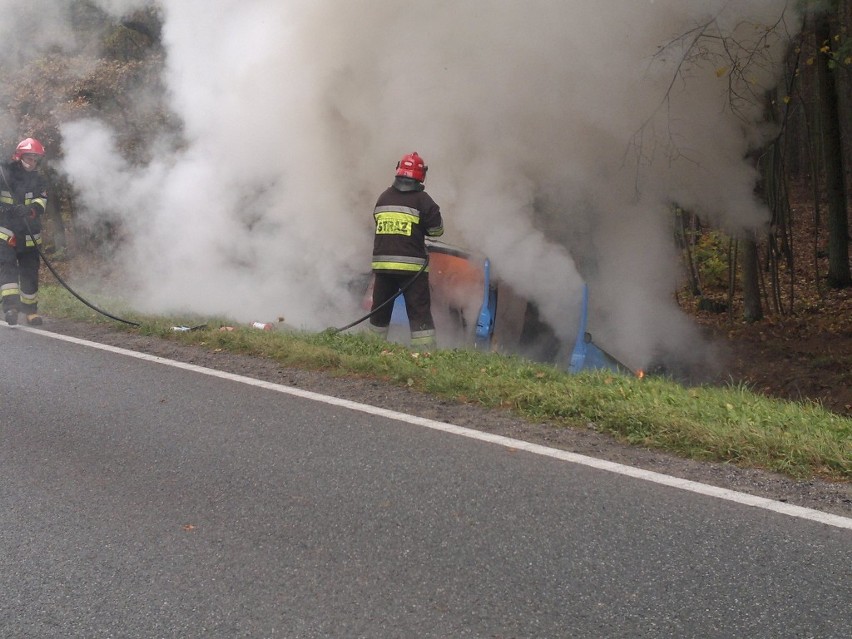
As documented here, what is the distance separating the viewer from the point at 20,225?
27.1 ft

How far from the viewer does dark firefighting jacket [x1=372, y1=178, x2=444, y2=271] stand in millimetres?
6477

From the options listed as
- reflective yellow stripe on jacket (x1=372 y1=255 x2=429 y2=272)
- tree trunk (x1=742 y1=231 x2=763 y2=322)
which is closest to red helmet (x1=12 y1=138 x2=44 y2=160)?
reflective yellow stripe on jacket (x1=372 y1=255 x2=429 y2=272)

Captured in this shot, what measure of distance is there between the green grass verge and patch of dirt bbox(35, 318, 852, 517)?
0.10m

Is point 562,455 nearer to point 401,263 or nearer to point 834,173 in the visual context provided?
point 401,263

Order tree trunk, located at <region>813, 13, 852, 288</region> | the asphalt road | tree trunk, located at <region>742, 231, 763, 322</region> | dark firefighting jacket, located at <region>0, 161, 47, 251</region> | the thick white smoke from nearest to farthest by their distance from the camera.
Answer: the asphalt road → the thick white smoke → dark firefighting jacket, located at <region>0, 161, 47, 251</region> → tree trunk, located at <region>813, 13, 852, 288</region> → tree trunk, located at <region>742, 231, 763, 322</region>

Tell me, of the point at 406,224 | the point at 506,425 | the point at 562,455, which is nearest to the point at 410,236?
the point at 406,224

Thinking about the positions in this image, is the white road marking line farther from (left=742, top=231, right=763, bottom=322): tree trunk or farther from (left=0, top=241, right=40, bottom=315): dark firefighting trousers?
(left=742, top=231, right=763, bottom=322): tree trunk

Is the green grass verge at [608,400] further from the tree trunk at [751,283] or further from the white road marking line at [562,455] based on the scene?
the tree trunk at [751,283]

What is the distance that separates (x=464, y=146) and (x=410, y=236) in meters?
1.61

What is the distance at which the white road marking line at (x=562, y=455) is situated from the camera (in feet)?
10.8

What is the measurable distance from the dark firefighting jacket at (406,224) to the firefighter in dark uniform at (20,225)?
3.81 meters

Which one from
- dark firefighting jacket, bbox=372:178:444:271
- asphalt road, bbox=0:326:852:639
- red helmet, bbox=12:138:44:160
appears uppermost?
red helmet, bbox=12:138:44:160

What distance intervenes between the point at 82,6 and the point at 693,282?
10144mm

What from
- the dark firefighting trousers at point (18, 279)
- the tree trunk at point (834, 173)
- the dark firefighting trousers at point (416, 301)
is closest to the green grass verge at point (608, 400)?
the dark firefighting trousers at point (416, 301)
